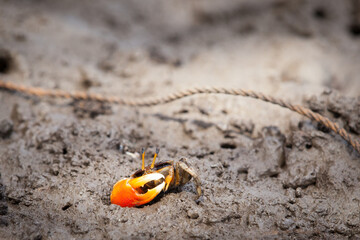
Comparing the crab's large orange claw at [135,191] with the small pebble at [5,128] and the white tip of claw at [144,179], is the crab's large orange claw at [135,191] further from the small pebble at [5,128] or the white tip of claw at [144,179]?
the small pebble at [5,128]

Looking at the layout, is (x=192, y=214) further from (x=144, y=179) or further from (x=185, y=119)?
(x=185, y=119)

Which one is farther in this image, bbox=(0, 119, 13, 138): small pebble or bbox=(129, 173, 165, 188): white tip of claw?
bbox=(0, 119, 13, 138): small pebble

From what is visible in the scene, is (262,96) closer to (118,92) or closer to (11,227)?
(118,92)

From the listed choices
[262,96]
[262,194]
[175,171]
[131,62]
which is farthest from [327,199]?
[131,62]

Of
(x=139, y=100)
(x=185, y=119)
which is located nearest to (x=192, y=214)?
(x=185, y=119)

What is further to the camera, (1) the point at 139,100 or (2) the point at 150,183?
(1) the point at 139,100

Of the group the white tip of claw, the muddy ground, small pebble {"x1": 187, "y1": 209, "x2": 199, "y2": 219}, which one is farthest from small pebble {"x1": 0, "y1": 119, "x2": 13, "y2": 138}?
small pebble {"x1": 187, "y1": 209, "x2": 199, "y2": 219}

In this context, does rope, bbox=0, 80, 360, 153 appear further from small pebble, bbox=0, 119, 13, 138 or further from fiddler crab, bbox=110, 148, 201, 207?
fiddler crab, bbox=110, 148, 201, 207
